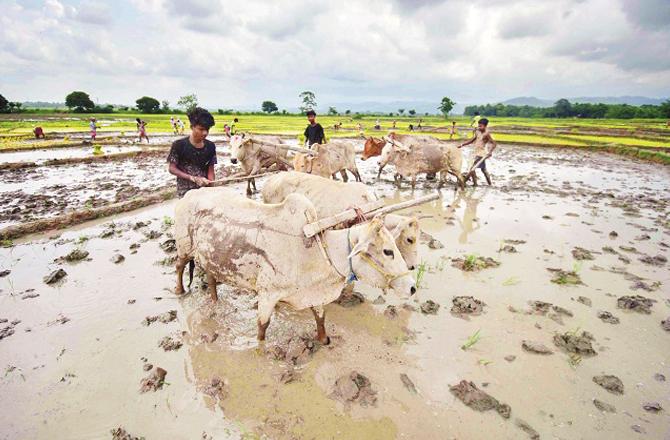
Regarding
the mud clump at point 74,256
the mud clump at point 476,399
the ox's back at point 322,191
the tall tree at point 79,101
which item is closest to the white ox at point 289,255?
the mud clump at point 476,399

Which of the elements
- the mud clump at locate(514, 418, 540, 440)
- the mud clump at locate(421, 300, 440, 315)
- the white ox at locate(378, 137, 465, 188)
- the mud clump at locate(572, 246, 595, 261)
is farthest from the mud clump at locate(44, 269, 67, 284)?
the white ox at locate(378, 137, 465, 188)

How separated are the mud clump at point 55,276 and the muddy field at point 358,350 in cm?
2

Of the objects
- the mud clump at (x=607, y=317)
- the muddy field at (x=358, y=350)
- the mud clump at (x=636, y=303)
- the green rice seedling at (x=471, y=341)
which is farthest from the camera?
the mud clump at (x=636, y=303)

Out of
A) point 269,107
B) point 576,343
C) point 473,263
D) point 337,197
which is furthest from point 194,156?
point 269,107

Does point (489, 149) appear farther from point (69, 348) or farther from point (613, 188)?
point (69, 348)

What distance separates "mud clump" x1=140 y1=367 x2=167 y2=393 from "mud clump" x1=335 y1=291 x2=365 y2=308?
9.17 feet

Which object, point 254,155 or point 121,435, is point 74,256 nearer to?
point 121,435

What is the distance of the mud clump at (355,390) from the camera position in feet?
12.7

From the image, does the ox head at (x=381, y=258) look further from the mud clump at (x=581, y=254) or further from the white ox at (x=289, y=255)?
the mud clump at (x=581, y=254)

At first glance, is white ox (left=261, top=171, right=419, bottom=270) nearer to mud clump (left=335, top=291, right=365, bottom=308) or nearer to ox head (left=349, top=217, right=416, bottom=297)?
ox head (left=349, top=217, right=416, bottom=297)

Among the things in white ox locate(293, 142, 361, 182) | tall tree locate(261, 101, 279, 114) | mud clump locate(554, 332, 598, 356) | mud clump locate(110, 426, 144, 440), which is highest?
tall tree locate(261, 101, 279, 114)

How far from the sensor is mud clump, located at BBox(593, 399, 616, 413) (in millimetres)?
3715

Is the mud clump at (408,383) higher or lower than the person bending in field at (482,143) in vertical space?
lower

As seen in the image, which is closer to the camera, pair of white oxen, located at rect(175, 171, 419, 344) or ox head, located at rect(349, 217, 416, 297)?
ox head, located at rect(349, 217, 416, 297)
